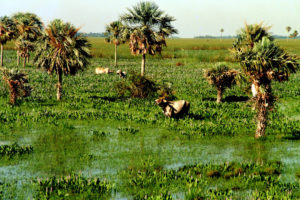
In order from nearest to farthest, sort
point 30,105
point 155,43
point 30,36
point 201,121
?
point 201,121 < point 30,105 < point 155,43 < point 30,36

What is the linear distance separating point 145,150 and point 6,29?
5171 cm

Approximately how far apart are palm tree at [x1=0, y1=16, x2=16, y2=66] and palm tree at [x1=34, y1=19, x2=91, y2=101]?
119 ft

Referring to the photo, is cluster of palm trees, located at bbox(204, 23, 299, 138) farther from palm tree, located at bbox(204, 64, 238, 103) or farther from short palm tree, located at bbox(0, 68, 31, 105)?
short palm tree, located at bbox(0, 68, 31, 105)

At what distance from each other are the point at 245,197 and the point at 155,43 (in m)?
27.7

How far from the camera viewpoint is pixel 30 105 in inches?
1078

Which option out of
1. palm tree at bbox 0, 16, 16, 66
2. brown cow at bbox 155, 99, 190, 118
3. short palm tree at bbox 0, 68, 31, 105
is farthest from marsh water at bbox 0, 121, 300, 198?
palm tree at bbox 0, 16, 16, 66

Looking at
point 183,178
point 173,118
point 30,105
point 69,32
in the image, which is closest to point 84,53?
point 69,32

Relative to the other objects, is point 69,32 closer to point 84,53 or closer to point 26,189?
point 84,53

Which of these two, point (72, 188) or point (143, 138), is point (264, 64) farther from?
point (72, 188)

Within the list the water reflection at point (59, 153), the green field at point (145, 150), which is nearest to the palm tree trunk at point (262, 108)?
the green field at point (145, 150)

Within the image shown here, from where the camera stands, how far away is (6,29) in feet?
204

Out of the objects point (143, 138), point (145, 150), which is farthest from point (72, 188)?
point (143, 138)

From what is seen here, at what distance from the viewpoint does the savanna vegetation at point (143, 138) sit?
1250 centimetres

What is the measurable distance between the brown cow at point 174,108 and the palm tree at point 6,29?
44.2 metres
